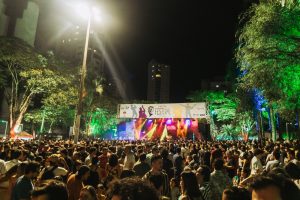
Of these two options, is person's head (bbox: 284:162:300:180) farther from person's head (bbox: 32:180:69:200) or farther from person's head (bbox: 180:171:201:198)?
person's head (bbox: 32:180:69:200)

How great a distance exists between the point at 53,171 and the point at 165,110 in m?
26.7

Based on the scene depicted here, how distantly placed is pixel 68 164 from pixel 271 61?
9773 millimetres

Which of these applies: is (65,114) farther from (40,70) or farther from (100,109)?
(40,70)

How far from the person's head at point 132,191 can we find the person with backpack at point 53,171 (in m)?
4.56

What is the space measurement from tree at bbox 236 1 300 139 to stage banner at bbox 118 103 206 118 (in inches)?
713

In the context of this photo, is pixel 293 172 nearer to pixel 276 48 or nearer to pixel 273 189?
pixel 273 189

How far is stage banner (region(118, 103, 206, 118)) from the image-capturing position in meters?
31.6

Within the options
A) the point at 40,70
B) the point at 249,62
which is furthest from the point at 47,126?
the point at 249,62

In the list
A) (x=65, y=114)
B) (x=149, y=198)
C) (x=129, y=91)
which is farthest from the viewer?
(x=129, y=91)

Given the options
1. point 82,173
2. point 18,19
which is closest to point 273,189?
point 82,173

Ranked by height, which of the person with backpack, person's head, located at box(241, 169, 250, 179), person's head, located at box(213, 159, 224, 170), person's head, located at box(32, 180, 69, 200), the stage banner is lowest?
person's head, located at box(241, 169, 250, 179)

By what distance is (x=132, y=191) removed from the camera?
1923 mm

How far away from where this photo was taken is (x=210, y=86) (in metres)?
91.2

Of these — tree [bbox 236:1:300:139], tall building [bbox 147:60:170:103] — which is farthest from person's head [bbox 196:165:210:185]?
tall building [bbox 147:60:170:103]
